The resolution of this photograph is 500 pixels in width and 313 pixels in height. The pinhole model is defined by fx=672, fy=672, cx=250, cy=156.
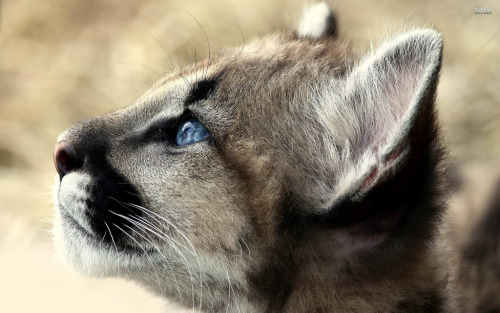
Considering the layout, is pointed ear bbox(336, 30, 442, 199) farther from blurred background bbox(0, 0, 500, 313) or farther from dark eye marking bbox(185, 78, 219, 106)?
blurred background bbox(0, 0, 500, 313)

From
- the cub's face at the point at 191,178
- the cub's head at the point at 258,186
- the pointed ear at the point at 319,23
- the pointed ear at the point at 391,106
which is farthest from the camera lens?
the pointed ear at the point at 319,23

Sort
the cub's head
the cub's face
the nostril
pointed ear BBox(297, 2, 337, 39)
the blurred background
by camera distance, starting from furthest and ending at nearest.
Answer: the blurred background < pointed ear BBox(297, 2, 337, 39) < the nostril < the cub's face < the cub's head

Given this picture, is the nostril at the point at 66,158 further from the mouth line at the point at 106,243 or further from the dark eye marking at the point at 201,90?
the dark eye marking at the point at 201,90

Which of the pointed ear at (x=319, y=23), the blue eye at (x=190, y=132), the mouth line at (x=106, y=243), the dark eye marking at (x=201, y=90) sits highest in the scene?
the pointed ear at (x=319, y=23)

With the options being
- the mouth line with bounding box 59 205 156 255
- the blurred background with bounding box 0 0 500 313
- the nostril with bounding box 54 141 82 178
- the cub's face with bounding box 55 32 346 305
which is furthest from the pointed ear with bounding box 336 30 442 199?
the blurred background with bounding box 0 0 500 313

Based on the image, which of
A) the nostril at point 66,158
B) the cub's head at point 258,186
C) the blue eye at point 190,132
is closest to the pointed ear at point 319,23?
the cub's head at point 258,186

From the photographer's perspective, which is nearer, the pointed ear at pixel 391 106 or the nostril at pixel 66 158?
the pointed ear at pixel 391 106

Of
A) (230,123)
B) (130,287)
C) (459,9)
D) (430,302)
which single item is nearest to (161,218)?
(230,123)
